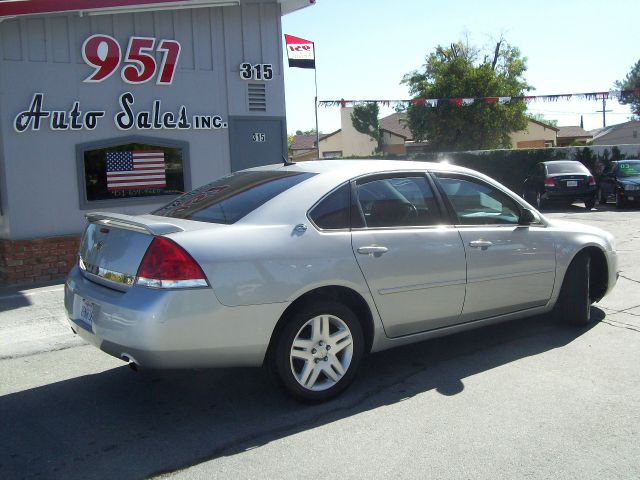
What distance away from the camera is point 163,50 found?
1043cm

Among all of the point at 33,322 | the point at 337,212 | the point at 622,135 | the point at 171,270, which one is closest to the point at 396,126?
the point at 622,135

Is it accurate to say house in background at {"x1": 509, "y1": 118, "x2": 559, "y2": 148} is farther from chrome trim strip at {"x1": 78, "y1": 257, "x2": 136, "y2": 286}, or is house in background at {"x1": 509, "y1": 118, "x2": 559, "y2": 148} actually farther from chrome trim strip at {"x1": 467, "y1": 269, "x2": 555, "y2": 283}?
chrome trim strip at {"x1": 78, "y1": 257, "x2": 136, "y2": 286}

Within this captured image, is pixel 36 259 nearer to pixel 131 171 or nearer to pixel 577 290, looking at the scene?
pixel 131 171

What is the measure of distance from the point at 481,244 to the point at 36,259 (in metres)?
6.82

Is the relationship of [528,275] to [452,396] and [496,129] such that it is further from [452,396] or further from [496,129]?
[496,129]

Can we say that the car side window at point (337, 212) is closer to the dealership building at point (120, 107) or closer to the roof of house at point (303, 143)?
the dealership building at point (120, 107)

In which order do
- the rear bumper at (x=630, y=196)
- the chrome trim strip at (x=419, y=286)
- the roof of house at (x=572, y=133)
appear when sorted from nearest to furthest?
the chrome trim strip at (x=419, y=286) < the rear bumper at (x=630, y=196) < the roof of house at (x=572, y=133)

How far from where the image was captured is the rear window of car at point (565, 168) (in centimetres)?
1895

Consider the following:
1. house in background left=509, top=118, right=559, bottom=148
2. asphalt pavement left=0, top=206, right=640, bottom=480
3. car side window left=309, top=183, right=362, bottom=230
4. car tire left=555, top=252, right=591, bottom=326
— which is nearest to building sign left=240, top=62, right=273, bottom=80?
asphalt pavement left=0, top=206, right=640, bottom=480

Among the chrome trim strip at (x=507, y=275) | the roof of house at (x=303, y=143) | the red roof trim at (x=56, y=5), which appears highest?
the roof of house at (x=303, y=143)

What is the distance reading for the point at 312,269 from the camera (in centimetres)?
414

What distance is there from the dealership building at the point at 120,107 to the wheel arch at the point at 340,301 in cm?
644

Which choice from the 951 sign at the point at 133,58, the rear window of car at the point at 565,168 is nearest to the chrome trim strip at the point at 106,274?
the 951 sign at the point at 133,58

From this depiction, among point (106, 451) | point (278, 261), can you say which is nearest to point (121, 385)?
point (106, 451)
